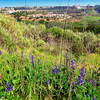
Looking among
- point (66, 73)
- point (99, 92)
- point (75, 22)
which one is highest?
point (75, 22)

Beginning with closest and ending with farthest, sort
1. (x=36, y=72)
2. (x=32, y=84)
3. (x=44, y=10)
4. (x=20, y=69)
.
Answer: (x=32, y=84) → (x=36, y=72) → (x=20, y=69) → (x=44, y=10)

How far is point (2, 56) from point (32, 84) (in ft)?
4.29

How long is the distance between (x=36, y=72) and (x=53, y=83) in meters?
0.31

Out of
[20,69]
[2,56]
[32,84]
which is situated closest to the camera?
[32,84]

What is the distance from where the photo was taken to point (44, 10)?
391 cm

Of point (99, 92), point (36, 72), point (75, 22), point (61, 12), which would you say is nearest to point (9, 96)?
point (36, 72)

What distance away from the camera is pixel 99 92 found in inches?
125

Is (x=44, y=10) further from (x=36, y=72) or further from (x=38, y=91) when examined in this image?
(x=38, y=91)

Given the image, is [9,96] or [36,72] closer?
[9,96]

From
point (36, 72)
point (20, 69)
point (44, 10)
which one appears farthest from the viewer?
point (44, 10)

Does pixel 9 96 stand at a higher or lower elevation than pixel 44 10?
lower

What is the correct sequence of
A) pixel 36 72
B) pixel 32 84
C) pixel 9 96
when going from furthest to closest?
1. pixel 36 72
2. pixel 32 84
3. pixel 9 96

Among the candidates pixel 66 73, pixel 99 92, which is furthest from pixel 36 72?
pixel 99 92

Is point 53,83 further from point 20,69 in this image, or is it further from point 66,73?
point 20,69
